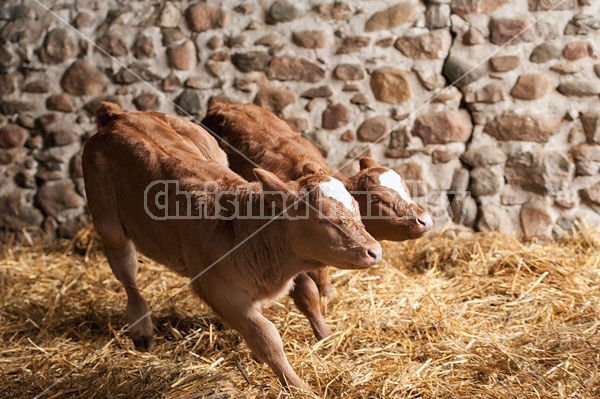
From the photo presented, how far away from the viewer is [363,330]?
14.3 ft

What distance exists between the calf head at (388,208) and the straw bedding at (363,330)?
0.67m

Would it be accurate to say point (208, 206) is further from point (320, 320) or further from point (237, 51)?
point (237, 51)

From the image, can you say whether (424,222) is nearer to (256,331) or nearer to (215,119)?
(256,331)

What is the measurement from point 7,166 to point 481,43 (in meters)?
4.21

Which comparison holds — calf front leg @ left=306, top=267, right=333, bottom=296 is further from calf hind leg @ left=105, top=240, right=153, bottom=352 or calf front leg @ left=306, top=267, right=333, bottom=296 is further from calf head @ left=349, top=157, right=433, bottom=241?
calf hind leg @ left=105, top=240, right=153, bottom=352

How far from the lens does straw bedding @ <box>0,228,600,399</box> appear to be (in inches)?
139

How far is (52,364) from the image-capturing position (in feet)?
13.3

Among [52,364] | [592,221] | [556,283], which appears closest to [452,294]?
[556,283]

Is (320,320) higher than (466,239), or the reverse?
(320,320)

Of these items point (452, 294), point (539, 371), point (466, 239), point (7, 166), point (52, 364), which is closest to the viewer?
point (539, 371)

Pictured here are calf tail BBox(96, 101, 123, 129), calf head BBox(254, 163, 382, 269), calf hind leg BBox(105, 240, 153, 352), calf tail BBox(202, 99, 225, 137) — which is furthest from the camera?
calf tail BBox(202, 99, 225, 137)

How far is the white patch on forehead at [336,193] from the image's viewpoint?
3.25 meters

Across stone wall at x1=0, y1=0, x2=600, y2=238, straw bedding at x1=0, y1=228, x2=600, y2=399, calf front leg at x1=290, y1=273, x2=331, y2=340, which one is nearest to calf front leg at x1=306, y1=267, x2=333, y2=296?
straw bedding at x1=0, y1=228, x2=600, y2=399

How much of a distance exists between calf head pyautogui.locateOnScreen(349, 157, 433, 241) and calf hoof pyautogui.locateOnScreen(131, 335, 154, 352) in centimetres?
151
